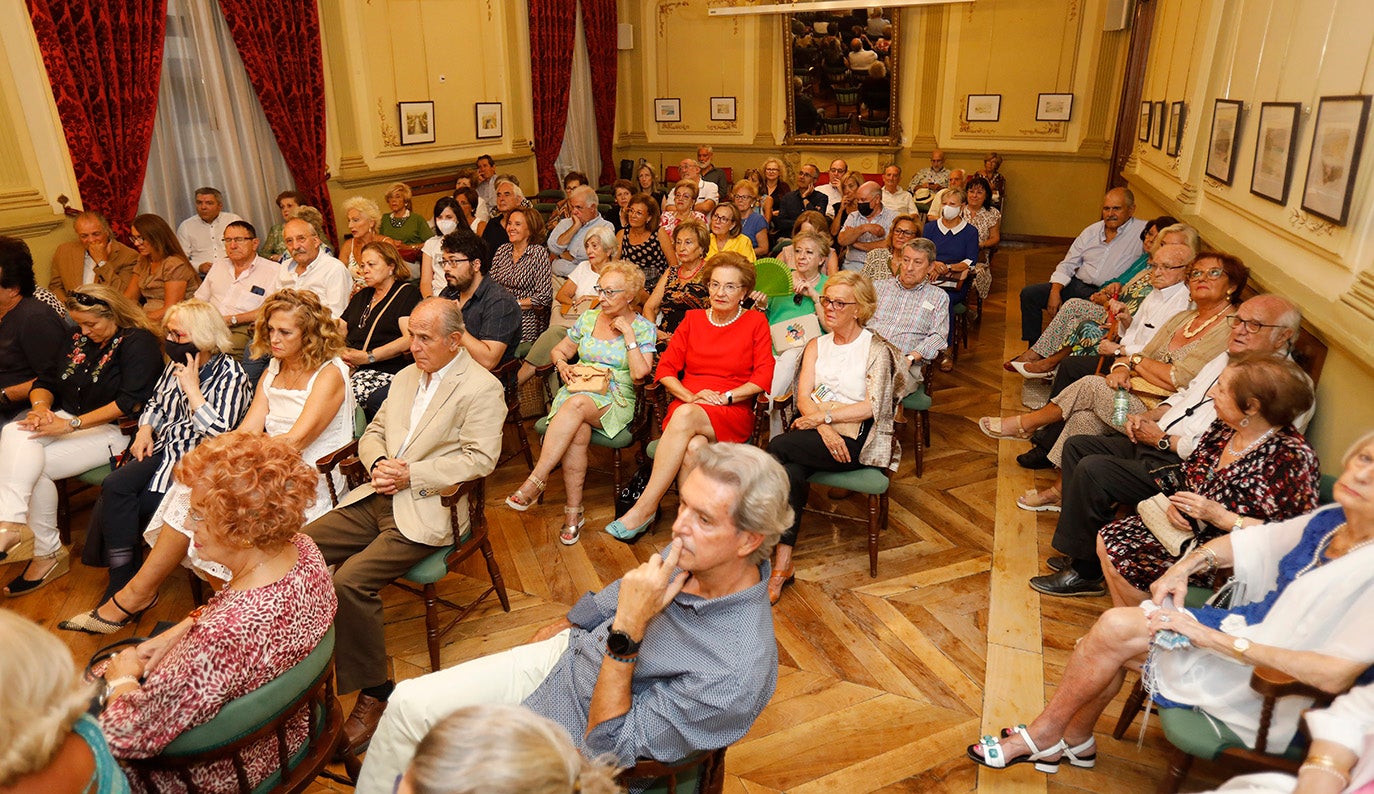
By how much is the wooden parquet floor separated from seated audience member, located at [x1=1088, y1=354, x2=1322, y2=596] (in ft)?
1.86

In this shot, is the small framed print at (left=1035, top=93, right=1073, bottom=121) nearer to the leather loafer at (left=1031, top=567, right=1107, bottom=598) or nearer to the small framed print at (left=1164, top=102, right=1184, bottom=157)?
the small framed print at (left=1164, top=102, right=1184, bottom=157)

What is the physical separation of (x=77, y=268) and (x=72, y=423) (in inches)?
92.4

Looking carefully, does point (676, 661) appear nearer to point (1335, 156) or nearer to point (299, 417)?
point (299, 417)

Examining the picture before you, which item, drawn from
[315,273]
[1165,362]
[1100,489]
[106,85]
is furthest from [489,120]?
[1100,489]

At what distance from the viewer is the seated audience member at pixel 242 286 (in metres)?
5.10

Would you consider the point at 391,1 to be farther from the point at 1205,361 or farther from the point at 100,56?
the point at 1205,361

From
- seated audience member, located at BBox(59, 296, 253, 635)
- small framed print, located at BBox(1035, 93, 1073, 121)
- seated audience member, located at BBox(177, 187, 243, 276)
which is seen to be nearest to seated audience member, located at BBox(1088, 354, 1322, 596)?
seated audience member, located at BBox(59, 296, 253, 635)

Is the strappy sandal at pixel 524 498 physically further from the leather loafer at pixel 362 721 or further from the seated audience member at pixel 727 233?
the seated audience member at pixel 727 233

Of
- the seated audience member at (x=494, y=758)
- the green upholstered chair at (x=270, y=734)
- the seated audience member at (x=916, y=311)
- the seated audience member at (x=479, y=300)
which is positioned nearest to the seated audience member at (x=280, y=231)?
the seated audience member at (x=479, y=300)

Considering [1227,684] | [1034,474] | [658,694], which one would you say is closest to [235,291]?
[658,694]

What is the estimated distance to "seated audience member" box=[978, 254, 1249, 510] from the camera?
12.6 feet

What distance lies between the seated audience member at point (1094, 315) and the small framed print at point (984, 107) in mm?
5716

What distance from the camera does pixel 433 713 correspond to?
1990 mm

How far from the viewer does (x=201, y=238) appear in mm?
6332
